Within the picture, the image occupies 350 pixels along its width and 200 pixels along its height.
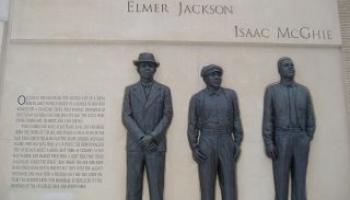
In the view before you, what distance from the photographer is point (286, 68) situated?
315 inches

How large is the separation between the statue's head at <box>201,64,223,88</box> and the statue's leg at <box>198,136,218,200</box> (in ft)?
3.48

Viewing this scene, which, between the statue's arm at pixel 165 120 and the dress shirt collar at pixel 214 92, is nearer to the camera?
the statue's arm at pixel 165 120

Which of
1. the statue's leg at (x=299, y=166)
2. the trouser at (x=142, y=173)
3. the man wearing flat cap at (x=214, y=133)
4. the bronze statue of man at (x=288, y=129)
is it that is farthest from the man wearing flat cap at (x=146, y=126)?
the statue's leg at (x=299, y=166)

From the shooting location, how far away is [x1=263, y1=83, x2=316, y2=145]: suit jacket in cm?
770

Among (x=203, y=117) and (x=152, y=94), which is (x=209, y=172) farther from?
(x=152, y=94)

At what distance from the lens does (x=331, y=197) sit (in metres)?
7.71

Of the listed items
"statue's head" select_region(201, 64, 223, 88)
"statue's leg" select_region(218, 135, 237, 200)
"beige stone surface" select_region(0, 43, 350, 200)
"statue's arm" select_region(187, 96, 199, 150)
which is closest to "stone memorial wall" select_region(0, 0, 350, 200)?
"beige stone surface" select_region(0, 43, 350, 200)

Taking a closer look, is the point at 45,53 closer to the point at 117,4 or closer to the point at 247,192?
the point at 117,4

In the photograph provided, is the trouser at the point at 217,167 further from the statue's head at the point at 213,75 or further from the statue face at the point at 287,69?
the statue face at the point at 287,69

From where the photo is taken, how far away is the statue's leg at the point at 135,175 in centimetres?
730

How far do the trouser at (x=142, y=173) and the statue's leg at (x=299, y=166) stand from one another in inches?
85.5

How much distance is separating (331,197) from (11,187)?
534cm

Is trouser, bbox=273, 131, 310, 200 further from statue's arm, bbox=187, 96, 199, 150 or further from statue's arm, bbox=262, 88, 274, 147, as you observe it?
statue's arm, bbox=187, 96, 199, 150

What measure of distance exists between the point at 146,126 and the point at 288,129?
7.74 ft
